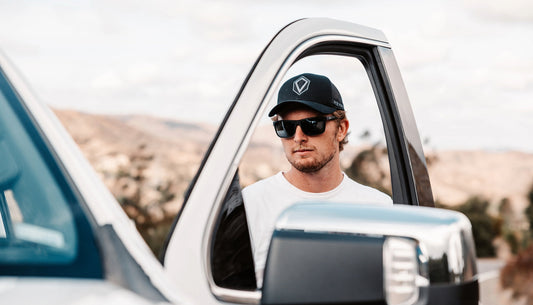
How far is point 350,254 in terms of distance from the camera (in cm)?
137

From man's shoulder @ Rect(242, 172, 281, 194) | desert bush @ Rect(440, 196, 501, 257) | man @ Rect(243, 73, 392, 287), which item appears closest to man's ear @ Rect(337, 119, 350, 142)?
man @ Rect(243, 73, 392, 287)

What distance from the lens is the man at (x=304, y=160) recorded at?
9.24 ft

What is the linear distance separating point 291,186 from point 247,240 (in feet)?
2.41

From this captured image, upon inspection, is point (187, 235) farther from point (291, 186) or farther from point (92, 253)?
point (291, 186)

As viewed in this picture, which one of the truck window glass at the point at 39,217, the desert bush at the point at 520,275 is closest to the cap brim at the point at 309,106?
the truck window glass at the point at 39,217

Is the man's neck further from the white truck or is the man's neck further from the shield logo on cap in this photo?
the white truck

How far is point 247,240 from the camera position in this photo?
253cm

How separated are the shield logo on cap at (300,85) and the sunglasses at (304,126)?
0.13 m

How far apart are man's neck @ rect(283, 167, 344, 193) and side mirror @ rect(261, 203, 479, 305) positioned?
1884mm

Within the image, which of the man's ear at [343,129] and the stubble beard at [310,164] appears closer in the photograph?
the stubble beard at [310,164]

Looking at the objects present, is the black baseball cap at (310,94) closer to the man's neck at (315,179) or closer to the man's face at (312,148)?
the man's face at (312,148)

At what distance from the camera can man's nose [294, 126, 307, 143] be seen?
300 cm

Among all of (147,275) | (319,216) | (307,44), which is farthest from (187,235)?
(307,44)

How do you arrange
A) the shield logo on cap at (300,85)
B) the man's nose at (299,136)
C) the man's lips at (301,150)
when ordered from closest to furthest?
the shield logo on cap at (300,85) < the man's nose at (299,136) < the man's lips at (301,150)
